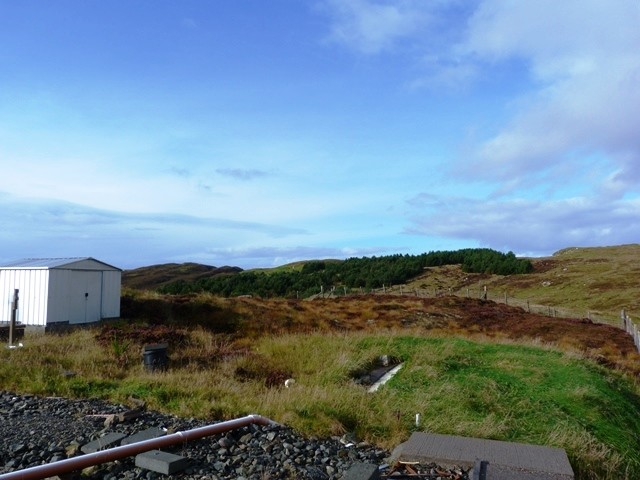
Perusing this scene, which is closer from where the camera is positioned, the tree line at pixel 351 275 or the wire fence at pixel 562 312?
the wire fence at pixel 562 312

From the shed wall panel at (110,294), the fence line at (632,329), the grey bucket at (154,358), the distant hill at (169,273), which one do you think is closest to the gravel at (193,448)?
the grey bucket at (154,358)

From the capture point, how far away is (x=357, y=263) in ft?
246

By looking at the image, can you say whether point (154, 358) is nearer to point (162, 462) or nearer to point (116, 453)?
point (116, 453)

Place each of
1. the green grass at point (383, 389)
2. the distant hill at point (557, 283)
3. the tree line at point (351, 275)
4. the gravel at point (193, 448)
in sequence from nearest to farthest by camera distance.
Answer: the gravel at point (193, 448) < the green grass at point (383, 389) < the distant hill at point (557, 283) < the tree line at point (351, 275)

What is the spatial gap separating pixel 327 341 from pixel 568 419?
21.4ft

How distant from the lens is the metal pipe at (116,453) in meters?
4.98

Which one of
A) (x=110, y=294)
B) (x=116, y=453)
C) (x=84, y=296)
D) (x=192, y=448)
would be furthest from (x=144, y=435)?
(x=110, y=294)

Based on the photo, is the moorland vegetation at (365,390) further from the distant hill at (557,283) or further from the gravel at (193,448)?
the distant hill at (557,283)

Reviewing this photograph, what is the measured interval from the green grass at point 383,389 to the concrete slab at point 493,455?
0.56 metres

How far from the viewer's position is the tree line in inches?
2285

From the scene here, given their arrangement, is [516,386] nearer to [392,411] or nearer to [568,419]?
[568,419]

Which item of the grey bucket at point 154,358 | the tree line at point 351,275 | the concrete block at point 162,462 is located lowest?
the concrete block at point 162,462

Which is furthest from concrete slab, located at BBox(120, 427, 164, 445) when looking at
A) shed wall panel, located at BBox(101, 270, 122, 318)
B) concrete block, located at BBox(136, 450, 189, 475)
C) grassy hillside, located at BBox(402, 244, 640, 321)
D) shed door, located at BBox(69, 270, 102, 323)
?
grassy hillside, located at BBox(402, 244, 640, 321)

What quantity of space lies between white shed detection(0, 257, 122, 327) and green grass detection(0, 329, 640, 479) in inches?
186
